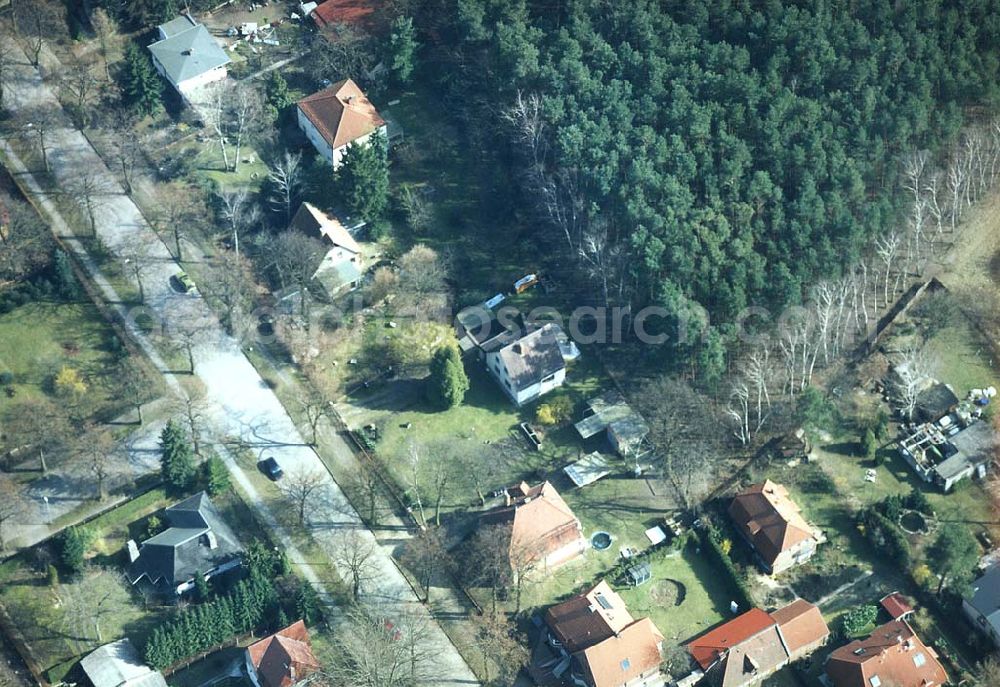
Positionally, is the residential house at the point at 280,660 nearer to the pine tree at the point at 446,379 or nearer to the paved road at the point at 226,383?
the paved road at the point at 226,383

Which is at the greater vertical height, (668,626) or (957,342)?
(957,342)

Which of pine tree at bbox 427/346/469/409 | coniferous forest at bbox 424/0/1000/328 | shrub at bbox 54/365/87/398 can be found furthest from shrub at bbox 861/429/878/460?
shrub at bbox 54/365/87/398

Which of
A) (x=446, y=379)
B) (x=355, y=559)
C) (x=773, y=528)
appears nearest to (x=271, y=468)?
(x=355, y=559)

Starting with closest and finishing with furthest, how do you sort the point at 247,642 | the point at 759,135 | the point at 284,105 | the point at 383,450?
the point at 247,642, the point at 383,450, the point at 759,135, the point at 284,105

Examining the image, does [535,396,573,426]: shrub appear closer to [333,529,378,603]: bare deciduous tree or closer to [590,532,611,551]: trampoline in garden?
[590,532,611,551]: trampoline in garden

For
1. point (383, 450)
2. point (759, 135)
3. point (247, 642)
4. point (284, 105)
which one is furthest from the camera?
point (284, 105)

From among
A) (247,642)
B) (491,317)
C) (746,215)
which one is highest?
(746,215)

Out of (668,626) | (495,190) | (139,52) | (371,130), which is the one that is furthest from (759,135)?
(139,52)

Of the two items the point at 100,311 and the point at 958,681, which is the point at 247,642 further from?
the point at 958,681

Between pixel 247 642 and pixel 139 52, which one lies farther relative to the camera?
pixel 139 52
